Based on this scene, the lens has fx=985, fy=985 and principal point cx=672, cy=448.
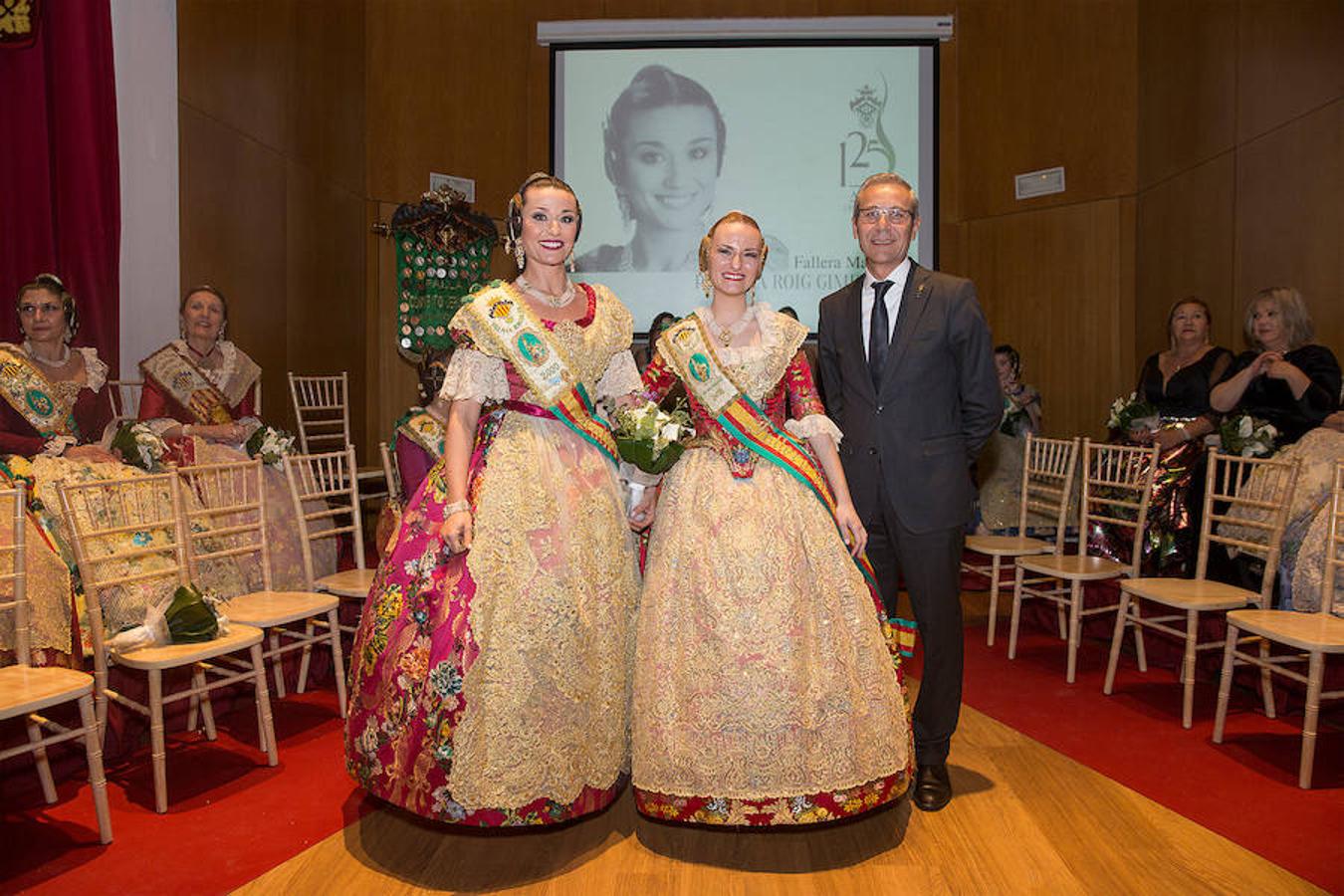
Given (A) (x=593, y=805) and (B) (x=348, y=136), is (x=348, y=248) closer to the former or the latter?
(B) (x=348, y=136)

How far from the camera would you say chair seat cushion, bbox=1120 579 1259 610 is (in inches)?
132

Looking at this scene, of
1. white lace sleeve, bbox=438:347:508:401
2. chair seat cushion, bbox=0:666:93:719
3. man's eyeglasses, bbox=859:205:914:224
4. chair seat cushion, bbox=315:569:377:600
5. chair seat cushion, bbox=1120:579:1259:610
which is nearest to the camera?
chair seat cushion, bbox=0:666:93:719

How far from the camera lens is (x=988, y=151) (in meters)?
7.28

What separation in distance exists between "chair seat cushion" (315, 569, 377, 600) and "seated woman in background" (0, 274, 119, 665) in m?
0.76

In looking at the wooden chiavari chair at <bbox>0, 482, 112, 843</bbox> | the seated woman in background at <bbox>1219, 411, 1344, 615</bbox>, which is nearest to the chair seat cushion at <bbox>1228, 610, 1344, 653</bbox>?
the seated woman in background at <bbox>1219, 411, 1344, 615</bbox>

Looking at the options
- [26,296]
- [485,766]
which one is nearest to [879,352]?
[485,766]

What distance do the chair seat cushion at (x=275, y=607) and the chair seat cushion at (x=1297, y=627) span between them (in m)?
2.89

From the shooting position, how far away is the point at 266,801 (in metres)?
2.76

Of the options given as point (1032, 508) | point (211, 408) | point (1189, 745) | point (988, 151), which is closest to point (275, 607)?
point (211, 408)

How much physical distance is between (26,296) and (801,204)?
4.86 metres

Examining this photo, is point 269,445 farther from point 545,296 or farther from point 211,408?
point 545,296

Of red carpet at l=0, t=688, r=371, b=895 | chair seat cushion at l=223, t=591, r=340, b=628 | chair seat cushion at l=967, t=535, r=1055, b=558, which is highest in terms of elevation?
chair seat cushion at l=223, t=591, r=340, b=628

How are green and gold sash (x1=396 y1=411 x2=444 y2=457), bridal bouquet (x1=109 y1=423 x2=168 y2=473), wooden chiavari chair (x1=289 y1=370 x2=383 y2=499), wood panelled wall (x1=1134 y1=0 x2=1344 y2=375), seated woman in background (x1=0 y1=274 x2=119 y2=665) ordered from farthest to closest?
wooden chiavari chair (x1=289 y1=370 x2=383 y2=499) < wood panelled wall (x1=1134 y1=0 x2=1344 y2=375) < green and gold sash (x1=396 y1=411 x2=444 y2=457) < bridal bouquet (x1=109 y1=423 x2=168 y2=473) < seated woman in background (x1=0 y1=274 x2=119 y2=665)

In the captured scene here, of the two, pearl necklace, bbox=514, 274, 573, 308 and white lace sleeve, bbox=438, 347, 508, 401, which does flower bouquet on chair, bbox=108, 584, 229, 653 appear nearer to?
white lace sleeve, bbox=438, 347, 508, 401
